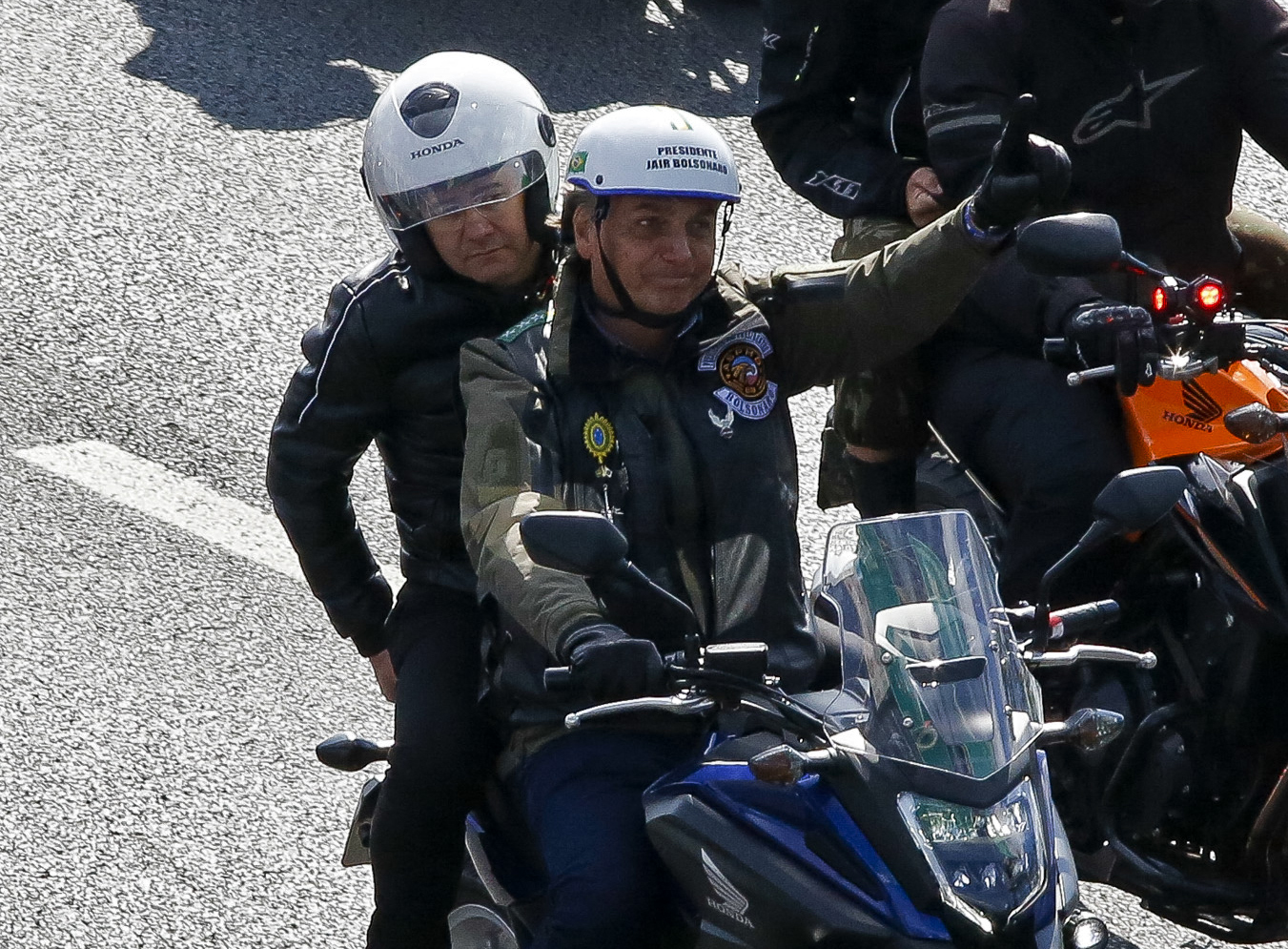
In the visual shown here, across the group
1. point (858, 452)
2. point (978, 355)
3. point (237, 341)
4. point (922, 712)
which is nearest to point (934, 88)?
point (978, 355)

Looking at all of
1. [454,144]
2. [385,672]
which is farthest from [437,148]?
[385,672]

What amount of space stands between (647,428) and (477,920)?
93 cm

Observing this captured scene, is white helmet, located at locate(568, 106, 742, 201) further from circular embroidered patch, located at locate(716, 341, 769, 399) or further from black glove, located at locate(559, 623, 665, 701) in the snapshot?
black glove, located at locate(559, 623, 665, 701)

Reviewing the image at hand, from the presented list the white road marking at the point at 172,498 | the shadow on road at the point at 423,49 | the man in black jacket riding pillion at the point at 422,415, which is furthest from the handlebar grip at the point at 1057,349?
the shadow on road at the point at 423,49

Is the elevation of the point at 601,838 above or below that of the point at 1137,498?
below

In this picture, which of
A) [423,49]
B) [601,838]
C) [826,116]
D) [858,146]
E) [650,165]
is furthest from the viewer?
[423,49]

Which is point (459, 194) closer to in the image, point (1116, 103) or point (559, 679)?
point (559, 679)

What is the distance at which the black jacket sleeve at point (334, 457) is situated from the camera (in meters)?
3.59

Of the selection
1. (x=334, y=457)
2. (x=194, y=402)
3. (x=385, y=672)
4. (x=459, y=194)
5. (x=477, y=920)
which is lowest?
(x=194, y=402)

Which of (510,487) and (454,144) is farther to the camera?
(454,144)

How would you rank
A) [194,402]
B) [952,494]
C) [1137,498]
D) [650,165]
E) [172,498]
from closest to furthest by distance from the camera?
[1137,498], [650,165], [952,494], [172,498], [194,402]

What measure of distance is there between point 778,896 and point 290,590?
10.8 feet

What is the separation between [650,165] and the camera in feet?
10.2

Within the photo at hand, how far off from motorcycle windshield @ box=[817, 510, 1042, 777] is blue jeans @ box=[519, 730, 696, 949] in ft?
1.29
